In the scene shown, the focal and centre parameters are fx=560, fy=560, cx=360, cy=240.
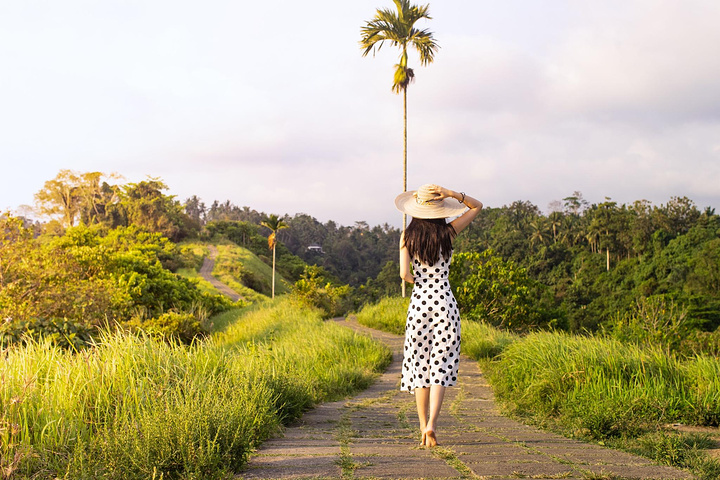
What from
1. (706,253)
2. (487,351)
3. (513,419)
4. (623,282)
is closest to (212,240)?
(623,282)

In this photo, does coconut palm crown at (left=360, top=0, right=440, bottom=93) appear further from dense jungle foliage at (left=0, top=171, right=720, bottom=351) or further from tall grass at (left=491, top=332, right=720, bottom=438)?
tall grass at (left=491, top=332, right=720, bottom=438)

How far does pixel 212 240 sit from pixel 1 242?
4578 cm

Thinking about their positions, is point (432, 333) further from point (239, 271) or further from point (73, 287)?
point (239, 271)

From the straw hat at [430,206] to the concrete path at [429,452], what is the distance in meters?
1.68

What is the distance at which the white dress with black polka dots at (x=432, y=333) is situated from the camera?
4.18m

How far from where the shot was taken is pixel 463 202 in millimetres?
4453

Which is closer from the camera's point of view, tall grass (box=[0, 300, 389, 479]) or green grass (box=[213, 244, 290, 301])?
tall grass (box=[0, 300, 389, 479])

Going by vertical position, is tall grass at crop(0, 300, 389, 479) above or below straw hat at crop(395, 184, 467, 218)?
below

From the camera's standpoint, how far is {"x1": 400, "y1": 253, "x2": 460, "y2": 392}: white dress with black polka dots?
13.7 feet

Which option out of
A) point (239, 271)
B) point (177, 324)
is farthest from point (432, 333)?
point (239, 271)

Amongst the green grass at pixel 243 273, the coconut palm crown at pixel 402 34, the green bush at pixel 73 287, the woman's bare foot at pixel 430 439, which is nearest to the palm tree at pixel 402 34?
the coconut palm crown at pixel 402 34

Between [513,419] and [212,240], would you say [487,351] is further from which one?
[212,240]

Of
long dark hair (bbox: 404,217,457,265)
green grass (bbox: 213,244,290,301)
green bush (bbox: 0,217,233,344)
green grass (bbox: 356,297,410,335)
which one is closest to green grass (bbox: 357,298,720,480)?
long dark hair (bbox: 404,217,457,265)

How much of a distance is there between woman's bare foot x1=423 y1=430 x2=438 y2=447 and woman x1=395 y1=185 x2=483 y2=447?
8.6 inches
